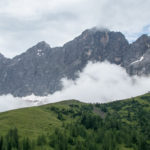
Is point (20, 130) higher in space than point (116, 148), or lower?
higher

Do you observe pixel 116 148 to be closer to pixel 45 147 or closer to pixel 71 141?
pixel 71 141

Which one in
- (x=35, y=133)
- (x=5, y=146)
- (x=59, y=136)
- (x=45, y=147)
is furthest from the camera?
(x=35, y=133)

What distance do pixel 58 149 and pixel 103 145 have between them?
32504mm

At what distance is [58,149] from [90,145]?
2189 cm

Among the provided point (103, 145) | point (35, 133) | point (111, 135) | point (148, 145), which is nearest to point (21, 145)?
point (35, 133)

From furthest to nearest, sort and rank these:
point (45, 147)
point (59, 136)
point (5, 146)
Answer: point (59, 136) → point (45, 147) → point (5, 146)

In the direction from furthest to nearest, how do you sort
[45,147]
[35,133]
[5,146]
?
[35,133] → [45,147] → [5,146]

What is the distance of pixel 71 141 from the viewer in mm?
183000

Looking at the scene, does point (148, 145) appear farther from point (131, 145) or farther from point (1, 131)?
point (1, 131)

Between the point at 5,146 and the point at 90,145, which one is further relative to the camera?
the point at 90,145

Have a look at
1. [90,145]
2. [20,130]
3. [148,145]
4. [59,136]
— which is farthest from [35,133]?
[148,145]

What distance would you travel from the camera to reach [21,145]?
520 ft

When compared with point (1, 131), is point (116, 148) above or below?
below

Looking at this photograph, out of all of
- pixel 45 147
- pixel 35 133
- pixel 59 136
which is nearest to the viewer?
pixel 45 147
